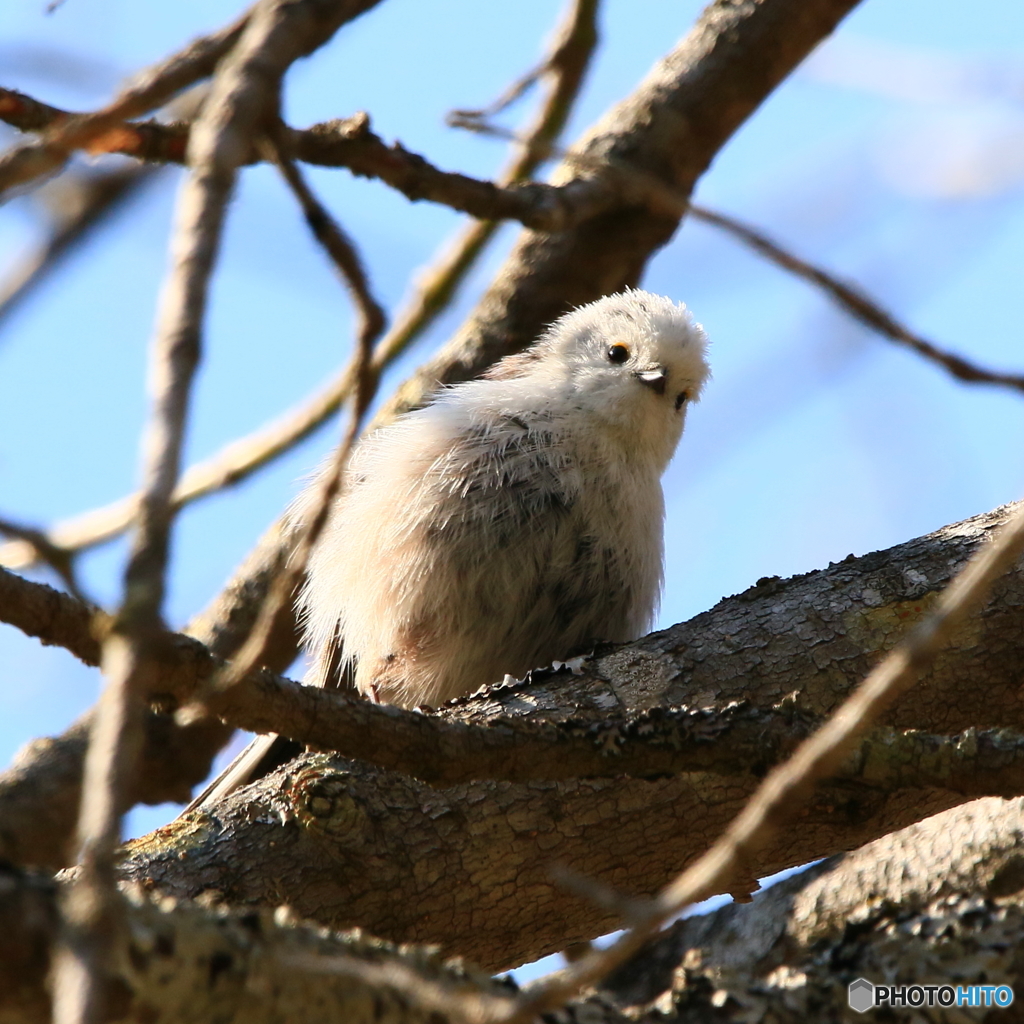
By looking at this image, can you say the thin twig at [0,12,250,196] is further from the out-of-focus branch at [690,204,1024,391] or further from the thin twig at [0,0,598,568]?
the thin twig at [0,0,598,568]

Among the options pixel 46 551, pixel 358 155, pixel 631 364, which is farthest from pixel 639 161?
pixel 46 551

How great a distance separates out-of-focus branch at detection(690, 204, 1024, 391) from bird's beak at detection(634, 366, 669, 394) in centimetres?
274

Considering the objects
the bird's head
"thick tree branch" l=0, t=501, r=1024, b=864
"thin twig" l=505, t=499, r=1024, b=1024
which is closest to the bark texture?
"thick tree branch" l=0, t=501, r=1024, b=864

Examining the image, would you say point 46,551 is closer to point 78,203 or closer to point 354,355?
point 354,355

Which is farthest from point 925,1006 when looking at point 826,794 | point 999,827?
point 826,794

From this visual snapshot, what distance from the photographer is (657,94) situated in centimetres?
445

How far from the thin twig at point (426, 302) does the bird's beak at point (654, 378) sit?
32.4 inches

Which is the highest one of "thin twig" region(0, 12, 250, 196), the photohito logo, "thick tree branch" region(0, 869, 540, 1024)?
"thin twig" region(0, 12, 250, 196)

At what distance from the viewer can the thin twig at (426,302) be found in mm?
4367

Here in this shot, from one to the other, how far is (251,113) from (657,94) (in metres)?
3.15

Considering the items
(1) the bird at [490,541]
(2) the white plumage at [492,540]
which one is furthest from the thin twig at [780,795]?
(2) the white plumage at [492,540]

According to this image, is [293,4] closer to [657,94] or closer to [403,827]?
[403,827]

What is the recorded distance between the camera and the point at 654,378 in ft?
14.4

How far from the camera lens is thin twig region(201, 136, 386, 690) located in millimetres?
1614
